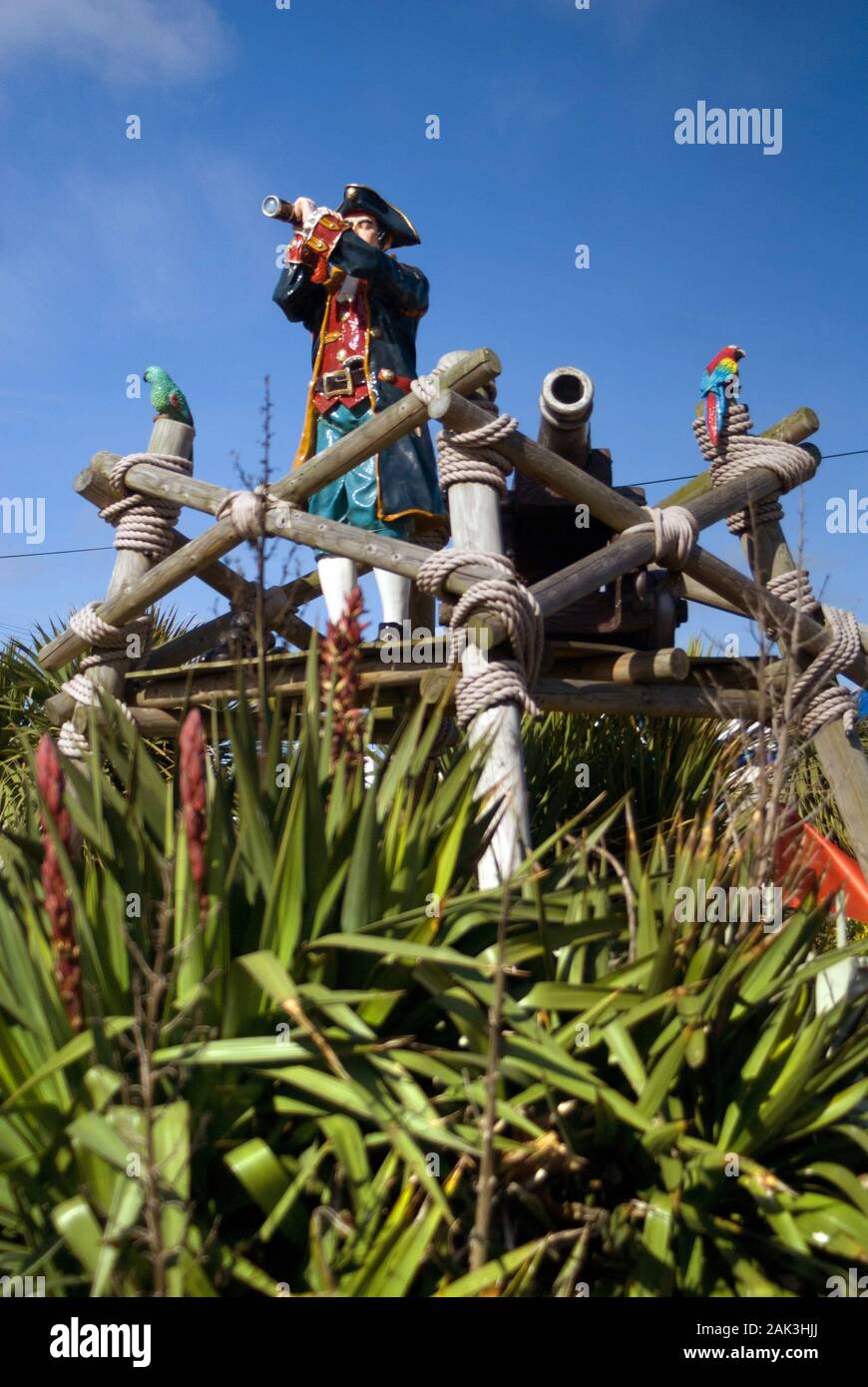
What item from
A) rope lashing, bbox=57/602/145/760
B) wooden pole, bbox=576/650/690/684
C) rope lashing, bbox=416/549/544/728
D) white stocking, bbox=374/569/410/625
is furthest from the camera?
white stocking, bbox=374/569/410/625

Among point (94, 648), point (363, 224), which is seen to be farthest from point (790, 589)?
point (94, 648)

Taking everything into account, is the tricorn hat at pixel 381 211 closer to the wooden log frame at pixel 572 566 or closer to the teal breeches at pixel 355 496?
the teal breeches at pixel 355 496

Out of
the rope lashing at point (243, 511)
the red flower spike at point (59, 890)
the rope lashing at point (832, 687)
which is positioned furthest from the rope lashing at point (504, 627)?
the red flower spike at point (59, 890)

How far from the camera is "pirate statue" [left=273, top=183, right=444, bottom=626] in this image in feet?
19.0

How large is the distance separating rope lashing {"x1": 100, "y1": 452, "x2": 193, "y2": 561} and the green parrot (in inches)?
Answer: 9.3

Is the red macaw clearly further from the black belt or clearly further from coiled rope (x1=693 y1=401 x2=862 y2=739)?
the black belt

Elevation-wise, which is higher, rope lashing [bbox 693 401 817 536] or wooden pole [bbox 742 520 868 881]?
rope lashing [bbox 693 401 817 536]

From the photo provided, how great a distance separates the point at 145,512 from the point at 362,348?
1.35 metres

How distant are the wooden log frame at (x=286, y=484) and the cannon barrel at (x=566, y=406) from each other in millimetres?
563

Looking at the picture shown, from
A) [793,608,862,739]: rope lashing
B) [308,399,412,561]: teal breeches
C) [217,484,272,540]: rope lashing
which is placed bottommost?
[793,608,862,739]: rope lashing

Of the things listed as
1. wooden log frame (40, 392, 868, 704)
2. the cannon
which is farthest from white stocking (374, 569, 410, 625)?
wooden log frame (40, 392, 868, 704)

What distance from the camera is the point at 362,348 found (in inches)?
239

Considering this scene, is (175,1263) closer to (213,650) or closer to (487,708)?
(487,708)

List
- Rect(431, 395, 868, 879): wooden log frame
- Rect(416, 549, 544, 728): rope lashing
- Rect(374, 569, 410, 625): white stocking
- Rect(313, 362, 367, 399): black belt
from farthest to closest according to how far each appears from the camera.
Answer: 1. Rect(313, 362, 367, 399): black belt
2. Rect(374, 569, 410, 625): white stocking
3. Rect(431, 395, 868, 879): wooden log frame
4. Rect(416, 549, 544, 728): rope lashing
